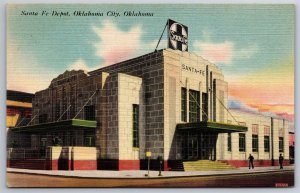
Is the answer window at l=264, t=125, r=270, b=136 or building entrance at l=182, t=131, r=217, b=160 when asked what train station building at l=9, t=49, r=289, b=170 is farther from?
window at l=264, t=125, r=270, b=136

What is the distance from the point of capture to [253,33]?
27.9m

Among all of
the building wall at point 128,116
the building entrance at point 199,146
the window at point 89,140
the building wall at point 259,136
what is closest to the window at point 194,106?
the building entrance at point 199,146

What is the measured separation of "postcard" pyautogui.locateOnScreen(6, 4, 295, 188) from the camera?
27375 mm

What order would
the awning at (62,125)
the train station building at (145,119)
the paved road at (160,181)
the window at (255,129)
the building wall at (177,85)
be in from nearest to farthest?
the paved road at (160,181), the train station building at (145,119), the awning at (62,125), the building wall at (177,85), the window at (255,129)

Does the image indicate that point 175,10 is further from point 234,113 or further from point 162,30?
point 234,113

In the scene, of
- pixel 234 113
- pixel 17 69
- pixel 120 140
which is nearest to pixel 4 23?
pixel 17 69

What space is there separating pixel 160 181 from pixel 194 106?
929cm

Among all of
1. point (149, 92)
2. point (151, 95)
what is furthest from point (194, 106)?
point (149, 92)

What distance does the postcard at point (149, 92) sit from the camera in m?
27.4

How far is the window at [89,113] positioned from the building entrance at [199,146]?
6386 mm

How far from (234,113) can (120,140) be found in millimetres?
7684

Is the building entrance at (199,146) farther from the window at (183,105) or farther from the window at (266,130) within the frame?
the window at (266,130)

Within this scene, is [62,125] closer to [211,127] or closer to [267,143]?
[211,127]

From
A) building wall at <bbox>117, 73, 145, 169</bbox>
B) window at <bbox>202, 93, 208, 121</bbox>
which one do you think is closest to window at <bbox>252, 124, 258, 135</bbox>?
window at <bbox>202, 93, 208, 121</bbox>
